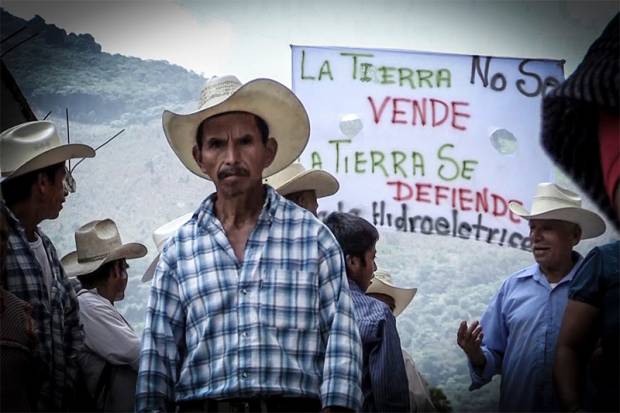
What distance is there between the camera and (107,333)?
401 cm

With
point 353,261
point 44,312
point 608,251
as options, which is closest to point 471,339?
point 353,261

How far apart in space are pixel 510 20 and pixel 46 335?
3.21 meters

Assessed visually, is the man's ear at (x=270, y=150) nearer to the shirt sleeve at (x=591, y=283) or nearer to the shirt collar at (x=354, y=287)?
the shirt collar at (x=354, y=287)

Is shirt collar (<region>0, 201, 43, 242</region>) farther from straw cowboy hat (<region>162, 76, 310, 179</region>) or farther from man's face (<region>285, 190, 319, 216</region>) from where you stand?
man's face (<region>285, 190, 319, 216</region>)

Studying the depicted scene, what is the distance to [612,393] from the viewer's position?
8.93ft

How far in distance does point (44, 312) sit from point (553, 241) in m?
2.37

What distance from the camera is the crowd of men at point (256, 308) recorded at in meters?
2.92

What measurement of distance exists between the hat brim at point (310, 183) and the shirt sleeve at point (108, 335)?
3.07ft

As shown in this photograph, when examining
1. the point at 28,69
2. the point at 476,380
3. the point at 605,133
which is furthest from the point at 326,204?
the point at 605,133

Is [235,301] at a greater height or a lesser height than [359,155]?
lesser

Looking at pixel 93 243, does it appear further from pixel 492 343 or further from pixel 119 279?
pixel 492 343

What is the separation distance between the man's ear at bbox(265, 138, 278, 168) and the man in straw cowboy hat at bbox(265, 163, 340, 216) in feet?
2.32

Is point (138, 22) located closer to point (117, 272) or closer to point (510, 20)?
point (117, 272)

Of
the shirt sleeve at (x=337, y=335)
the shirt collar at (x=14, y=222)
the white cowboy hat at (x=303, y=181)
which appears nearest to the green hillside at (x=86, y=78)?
the white cowboy hat at (x=303, y=181)
